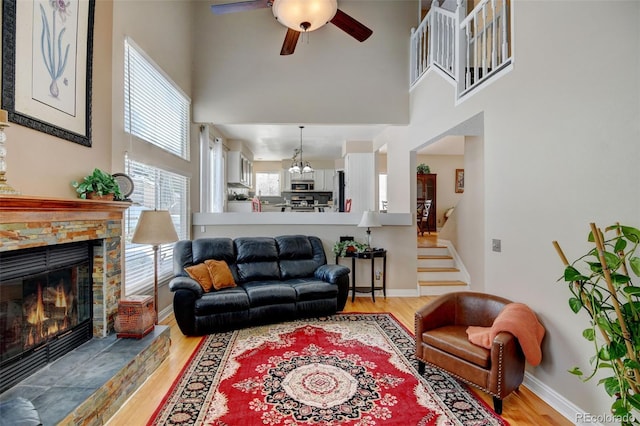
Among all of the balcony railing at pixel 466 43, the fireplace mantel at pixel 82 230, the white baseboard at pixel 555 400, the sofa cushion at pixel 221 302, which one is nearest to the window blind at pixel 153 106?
the fireplace mantel at pixel 82 230

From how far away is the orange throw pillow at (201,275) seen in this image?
12.3 ft

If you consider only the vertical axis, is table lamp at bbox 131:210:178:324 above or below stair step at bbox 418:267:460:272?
above

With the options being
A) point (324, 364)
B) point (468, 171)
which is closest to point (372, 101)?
point (468, 171)

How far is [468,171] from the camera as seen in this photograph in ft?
17.2

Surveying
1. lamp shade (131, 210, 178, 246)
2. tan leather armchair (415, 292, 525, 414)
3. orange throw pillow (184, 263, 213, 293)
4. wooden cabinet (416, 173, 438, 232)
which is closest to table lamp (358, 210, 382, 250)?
tan leather armchair (415, 292, 525, 414)

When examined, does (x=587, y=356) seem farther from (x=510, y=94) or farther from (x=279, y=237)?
(x=279, y=237)

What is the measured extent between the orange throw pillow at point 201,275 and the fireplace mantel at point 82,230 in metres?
0.89

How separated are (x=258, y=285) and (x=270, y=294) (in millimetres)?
307

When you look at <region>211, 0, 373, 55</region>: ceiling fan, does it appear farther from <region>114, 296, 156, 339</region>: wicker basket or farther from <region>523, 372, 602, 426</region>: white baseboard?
<region>523, 372, 602, 426</region>: white baseboard

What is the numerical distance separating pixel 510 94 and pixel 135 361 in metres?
3.79

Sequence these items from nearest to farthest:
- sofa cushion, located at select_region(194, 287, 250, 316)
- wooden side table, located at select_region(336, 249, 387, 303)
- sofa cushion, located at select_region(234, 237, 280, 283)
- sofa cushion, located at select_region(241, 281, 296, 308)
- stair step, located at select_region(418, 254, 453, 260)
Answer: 1. sofa cushion, located at select_region(194, 287, 250, 316)
2. sofa cushion, located at select_region(241, 281, 296, 308)
3. sofa cushion, located at select_region(234, 237, 280, 283)
4. wooden side table, located at select_region(336, 249, 387, 303)
5. stair step, located at select_region(418, 254, 453, 260)

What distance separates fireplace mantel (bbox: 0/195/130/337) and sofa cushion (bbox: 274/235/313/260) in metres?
2.12

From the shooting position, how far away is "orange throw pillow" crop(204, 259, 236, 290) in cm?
385

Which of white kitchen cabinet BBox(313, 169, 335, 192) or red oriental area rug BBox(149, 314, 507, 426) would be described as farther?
white kitchen cabinet BBox(313, 169, 335, 192)
